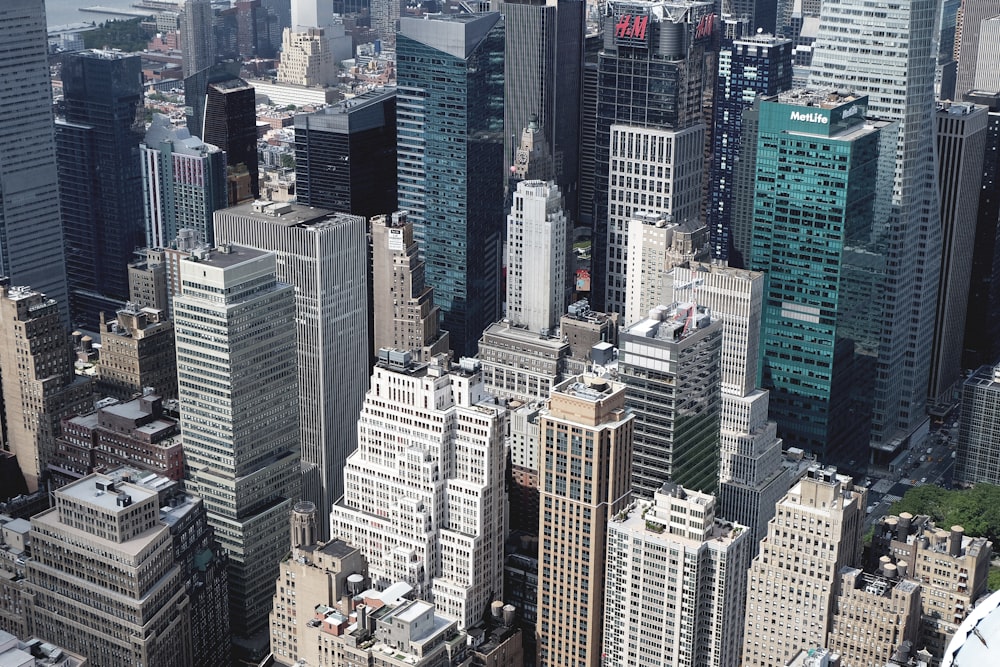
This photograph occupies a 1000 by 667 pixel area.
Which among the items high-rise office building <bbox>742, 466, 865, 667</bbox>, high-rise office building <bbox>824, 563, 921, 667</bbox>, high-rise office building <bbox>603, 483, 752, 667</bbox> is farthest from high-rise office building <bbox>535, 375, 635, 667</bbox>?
high-rise office building <bbox>824, 563, 921, 667</bbox>

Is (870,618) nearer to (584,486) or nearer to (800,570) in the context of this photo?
(800,570)

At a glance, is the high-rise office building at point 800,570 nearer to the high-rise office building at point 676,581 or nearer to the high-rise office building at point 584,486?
the high-rise office building at point 676,581

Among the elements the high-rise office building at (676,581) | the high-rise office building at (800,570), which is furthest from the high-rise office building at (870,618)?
the high-rise office building at (676,581)

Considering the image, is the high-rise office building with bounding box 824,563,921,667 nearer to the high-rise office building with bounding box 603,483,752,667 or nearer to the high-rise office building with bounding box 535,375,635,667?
the high-rise office building with bounding box 603,483,752,667

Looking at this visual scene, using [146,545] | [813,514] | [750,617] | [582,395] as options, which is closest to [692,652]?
[750,617]

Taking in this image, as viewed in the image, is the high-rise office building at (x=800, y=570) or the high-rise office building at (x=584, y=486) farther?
the high-rise office building at (x=584, y=486)

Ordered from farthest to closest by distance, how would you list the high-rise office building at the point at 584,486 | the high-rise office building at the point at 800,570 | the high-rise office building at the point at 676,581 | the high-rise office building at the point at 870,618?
the high-rise office building at the point at 584,486 → the high-rise office building at the point at 676,581 → the high-rise office building at the point at 800,570 → the high-rise office building at the point at 870,618

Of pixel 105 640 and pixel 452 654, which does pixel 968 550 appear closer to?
pixel 452 654
